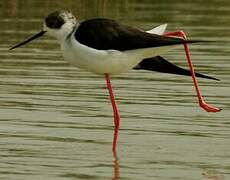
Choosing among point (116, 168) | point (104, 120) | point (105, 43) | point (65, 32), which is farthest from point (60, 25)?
point (116, 168)

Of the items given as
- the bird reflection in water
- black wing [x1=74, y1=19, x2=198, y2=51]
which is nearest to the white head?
A: black wing [x1=74, y1=19, x2=198, y2=51]

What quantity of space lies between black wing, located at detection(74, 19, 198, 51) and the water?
0.95 metres

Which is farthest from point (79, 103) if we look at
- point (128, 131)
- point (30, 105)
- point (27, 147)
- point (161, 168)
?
point (161, 168)

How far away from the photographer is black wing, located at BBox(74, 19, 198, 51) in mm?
11164

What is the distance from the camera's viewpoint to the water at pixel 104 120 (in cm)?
1023

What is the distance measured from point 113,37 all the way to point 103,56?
0.84 feet

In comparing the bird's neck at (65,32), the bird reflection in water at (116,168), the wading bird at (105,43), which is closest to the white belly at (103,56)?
the wading bird at (105,43)

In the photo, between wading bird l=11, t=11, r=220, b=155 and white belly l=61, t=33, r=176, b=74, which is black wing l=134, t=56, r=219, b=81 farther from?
white belly l=61, t=33, r=176, b=74

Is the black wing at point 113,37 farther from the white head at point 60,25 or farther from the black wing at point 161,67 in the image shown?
the black wing at point 161,67

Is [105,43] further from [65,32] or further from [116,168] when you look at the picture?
[116,168]

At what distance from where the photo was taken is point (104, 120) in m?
12.6

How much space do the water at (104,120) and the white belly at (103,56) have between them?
0.73 metres

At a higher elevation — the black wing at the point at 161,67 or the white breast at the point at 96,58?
the white breast at the point at 96,58

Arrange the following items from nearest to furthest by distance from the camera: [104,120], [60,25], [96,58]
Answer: [96,58]
[60,25]
[104,120]
